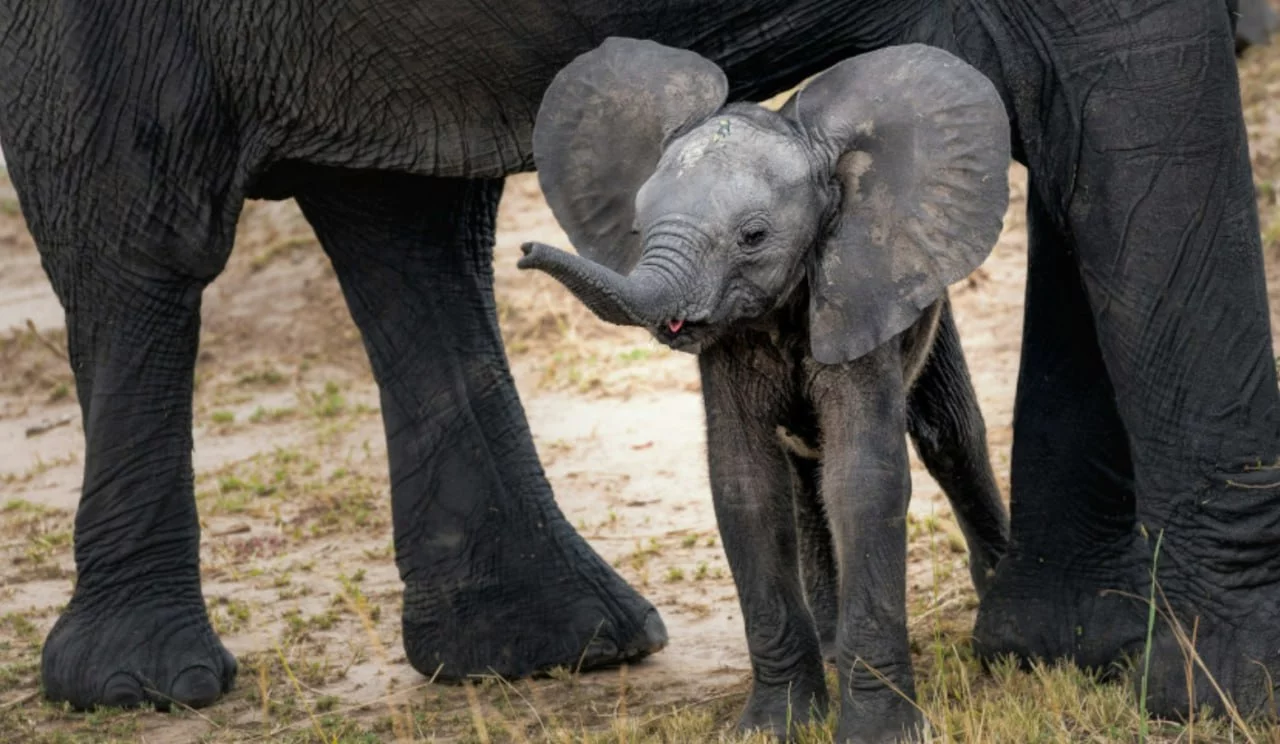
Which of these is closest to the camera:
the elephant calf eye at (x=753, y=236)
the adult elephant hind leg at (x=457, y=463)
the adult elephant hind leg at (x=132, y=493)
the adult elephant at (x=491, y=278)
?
the elephant calf eye at (x=753, y=236)

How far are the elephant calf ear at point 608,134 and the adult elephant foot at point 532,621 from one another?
1.32m

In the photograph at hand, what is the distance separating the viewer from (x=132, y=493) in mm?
5504

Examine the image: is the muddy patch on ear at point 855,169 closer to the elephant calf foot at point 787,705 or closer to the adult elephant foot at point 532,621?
the elephant calf foot at point 787,705

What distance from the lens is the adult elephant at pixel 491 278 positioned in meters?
4.37

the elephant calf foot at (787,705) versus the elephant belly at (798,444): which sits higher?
the elephant belly at (798,444)

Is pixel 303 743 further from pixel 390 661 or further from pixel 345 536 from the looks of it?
pixel 345 536

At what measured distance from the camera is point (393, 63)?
511cm

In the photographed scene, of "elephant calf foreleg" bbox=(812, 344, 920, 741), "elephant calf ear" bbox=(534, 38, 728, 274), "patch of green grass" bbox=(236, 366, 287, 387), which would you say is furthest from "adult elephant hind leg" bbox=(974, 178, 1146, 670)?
"patch of green grass" bbox=(236, 366, 287, 387)

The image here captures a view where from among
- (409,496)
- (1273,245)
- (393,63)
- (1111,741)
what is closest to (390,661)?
(409,496)

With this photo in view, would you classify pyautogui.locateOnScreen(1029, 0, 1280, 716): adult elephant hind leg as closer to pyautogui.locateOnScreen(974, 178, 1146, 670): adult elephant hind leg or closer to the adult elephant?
the adult elephant

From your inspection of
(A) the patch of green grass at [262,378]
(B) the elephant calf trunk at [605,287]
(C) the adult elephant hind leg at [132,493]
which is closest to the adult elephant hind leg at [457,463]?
(C) the adult elephant hind leg at [132,493]

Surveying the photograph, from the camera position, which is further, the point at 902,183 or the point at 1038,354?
the point at 1038,354

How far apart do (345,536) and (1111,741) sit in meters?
3.13

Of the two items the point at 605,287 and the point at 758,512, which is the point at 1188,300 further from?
the point at 605,287
